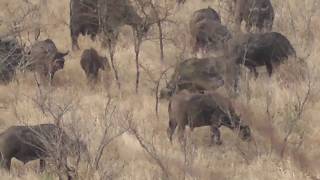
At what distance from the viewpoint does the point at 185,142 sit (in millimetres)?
8984

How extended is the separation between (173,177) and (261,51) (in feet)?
12.9

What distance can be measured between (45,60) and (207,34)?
9.87 feet

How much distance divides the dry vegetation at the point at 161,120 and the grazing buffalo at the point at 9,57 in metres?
0.22

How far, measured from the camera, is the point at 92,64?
40.0 feet

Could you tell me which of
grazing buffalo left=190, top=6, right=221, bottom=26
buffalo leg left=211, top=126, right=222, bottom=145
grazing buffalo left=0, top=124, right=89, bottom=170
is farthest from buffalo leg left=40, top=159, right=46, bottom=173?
grazing buffalo left=190, top=6, right=221, bottom=26

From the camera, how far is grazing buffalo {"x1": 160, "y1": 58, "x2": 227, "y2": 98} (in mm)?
11062

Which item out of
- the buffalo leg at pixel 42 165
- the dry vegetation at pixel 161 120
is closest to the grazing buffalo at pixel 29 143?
the buffalo leg at pixel 42 165

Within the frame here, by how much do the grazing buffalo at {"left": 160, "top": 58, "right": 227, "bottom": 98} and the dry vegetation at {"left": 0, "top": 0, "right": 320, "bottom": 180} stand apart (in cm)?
36

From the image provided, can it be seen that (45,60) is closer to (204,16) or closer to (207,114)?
(204,16)

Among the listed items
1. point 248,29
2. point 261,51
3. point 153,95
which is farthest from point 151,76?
point 248,29

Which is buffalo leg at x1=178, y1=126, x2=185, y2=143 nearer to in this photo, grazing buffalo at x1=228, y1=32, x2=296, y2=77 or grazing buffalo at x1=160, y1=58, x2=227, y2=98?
grazing buffalo at x1=160, y1=58, x2=227, y2=98

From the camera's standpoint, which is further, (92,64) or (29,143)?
(92,64)

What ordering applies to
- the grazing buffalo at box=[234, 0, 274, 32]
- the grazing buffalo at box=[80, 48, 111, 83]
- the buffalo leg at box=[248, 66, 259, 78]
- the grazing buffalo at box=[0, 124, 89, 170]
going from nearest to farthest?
the grazing buffalo at box=[0, 124, 89, 170]
the buffalo leg at box=[248, 66, 259, 78]
the grazing buffalo at box=[80, 48, 111, 83]
the grazing buffalo at box=[234, 0, 274, 32]

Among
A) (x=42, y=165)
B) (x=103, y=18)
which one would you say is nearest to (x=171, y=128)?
(x=42, y=165)
